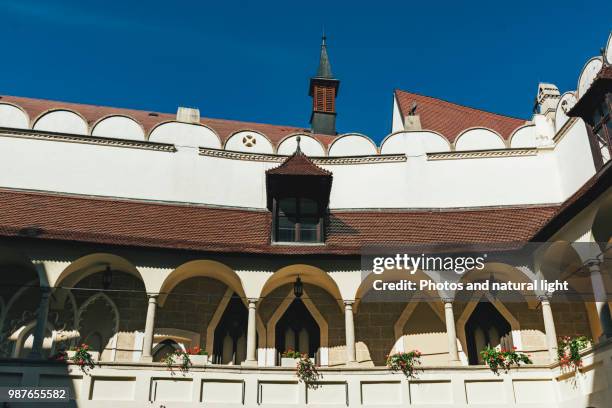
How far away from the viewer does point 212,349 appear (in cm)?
1656

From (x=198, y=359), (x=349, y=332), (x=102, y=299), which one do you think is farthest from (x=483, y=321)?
(x=102, y=299)

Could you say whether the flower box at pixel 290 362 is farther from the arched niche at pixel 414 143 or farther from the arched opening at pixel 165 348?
the arched niche at pixel 414 143

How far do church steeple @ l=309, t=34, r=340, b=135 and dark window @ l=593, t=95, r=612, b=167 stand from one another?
52.9ft

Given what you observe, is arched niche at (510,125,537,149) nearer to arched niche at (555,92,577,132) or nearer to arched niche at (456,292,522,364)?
arched niche at (555,92,577,132)

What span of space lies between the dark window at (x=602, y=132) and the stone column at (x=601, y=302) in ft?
9.19

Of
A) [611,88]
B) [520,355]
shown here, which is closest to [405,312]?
[520,355]

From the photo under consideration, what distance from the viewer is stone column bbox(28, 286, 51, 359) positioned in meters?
13.8

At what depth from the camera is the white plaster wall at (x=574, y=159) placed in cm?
1736

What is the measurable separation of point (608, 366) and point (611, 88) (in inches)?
262

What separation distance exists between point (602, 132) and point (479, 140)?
5.24 metres

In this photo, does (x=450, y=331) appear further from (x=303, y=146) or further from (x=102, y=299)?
(x=102, y=299)

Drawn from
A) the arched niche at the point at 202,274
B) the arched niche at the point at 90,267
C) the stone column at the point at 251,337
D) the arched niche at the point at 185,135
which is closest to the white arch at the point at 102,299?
the arched niche at the point at 90,267

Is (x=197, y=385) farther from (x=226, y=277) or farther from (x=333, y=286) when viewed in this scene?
(x=333, y=286)

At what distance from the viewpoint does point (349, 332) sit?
50.6 ft
